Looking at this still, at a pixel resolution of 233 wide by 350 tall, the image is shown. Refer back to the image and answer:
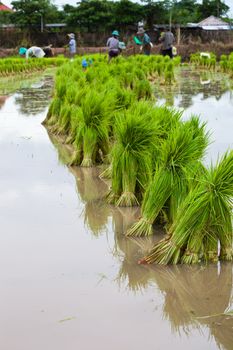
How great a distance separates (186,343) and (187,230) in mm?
853

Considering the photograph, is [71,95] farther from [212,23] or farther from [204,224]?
[212,23]

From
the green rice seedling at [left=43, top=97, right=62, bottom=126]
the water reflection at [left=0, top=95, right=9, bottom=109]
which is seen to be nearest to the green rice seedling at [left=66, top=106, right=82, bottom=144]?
the green rice seedling at [left=43, top=97, right=62, bottom=126]

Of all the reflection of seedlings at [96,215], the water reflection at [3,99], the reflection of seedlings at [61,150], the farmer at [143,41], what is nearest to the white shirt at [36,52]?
the farmer at [143,41]

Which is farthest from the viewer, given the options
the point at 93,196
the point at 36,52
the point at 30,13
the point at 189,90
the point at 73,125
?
the point at 30,13

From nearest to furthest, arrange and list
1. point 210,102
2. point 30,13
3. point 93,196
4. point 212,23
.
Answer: point 93,196 < point 210,102 < point 30,13 < point 212,23

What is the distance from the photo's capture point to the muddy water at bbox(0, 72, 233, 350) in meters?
2.96

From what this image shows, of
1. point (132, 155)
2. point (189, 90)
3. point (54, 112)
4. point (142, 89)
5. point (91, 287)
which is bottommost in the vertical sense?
point (189, 90)

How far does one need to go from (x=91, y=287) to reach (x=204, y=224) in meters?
0.78

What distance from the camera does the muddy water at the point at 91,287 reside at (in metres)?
2.96

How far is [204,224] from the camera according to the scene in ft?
11.9

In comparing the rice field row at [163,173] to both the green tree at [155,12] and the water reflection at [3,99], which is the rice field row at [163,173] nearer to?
the water reflection at [3,99]

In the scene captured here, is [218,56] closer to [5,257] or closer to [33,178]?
[33,178]

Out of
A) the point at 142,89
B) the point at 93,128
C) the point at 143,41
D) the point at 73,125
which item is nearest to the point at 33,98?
the point at 142,89

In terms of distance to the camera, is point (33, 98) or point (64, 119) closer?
point (64, 119)
